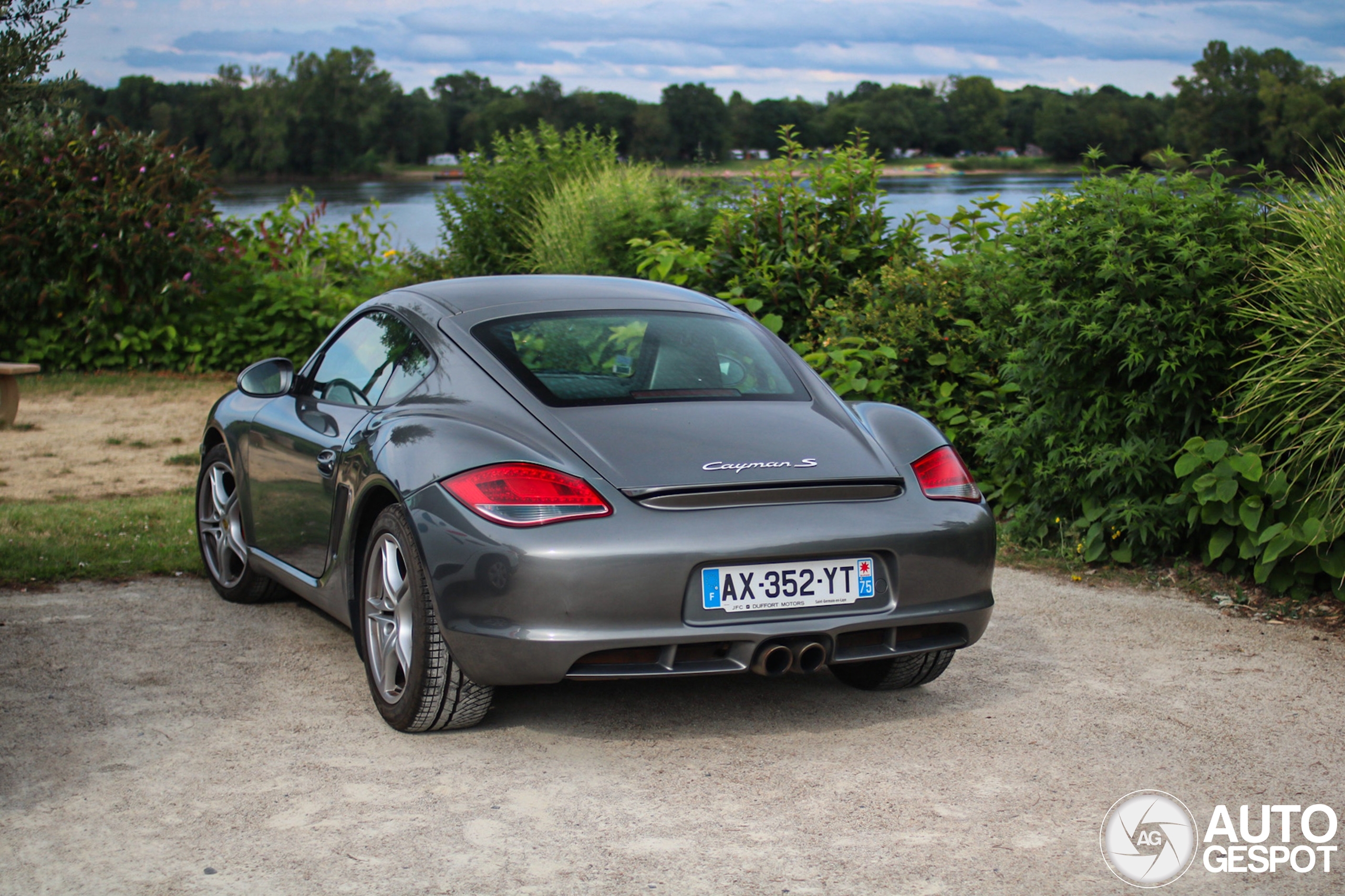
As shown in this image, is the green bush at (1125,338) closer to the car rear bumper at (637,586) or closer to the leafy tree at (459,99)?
the car rear bumper at (637,586)

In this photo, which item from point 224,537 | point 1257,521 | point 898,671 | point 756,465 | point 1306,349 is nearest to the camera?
point 756,465

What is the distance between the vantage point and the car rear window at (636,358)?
431 cm

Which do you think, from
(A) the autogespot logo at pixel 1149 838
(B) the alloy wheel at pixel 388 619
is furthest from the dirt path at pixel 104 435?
(A) the autogespot logo at pixel 1149 838

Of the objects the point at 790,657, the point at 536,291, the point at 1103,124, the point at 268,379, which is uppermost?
the point at 1103,124

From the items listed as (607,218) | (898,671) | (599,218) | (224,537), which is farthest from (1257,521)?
(599,218)

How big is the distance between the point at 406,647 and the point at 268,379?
176 centimetres

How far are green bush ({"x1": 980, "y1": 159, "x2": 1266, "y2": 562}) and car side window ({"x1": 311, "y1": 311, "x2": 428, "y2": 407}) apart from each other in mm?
3270

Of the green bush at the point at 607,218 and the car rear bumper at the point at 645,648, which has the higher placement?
the green bush at the point at 607,218

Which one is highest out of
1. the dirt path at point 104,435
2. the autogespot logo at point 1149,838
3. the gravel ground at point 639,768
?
the autogespot logo at point 1149,838

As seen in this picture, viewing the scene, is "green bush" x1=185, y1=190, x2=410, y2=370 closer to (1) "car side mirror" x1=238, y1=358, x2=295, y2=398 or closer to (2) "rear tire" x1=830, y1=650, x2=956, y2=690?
(1) "car side mirror" x1=238, y1=358, x2=295, y2=398

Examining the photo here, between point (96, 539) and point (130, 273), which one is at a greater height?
point (130, 273)

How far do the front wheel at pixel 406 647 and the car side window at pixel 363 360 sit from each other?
74 centimetres

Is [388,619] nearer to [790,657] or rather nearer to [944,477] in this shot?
[790,657]

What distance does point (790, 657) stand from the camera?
3.80 meters
